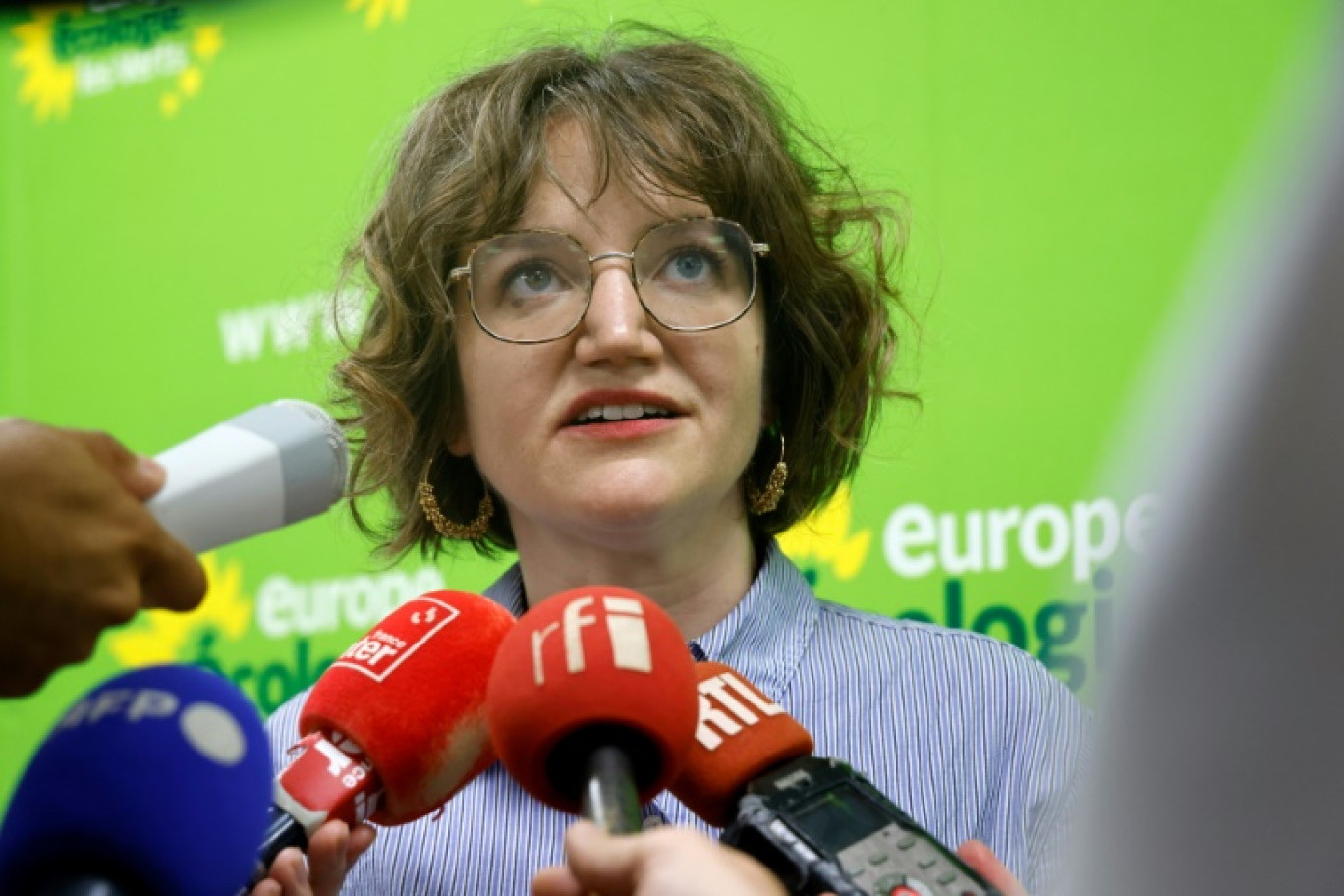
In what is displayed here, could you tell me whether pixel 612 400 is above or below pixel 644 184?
below

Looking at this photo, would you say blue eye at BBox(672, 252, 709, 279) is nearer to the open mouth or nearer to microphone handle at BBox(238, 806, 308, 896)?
the open mouth

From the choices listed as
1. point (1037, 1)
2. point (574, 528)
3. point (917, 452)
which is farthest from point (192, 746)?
point (1037, 1)

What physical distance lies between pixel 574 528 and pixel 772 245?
38 centimetres

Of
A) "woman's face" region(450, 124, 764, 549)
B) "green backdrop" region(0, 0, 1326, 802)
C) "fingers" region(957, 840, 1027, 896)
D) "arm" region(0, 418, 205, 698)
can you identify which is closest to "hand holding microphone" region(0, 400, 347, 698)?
"arm" region(0, 418, 205, 698)

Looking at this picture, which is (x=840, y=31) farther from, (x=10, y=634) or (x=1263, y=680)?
(x=1263, y=680)

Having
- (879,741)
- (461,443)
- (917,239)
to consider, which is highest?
(917,239)

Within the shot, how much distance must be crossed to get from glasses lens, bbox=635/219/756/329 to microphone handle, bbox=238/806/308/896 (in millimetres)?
641

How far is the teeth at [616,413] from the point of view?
1.45 m

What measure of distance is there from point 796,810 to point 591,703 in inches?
5.2

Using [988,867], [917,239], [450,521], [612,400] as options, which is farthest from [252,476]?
[917,239]

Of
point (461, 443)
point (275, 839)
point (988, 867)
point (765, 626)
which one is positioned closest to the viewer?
point (988, 867)

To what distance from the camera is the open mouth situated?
1.45 metres

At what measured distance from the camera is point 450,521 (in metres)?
1.71

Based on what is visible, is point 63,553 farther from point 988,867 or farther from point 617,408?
point 617,408
